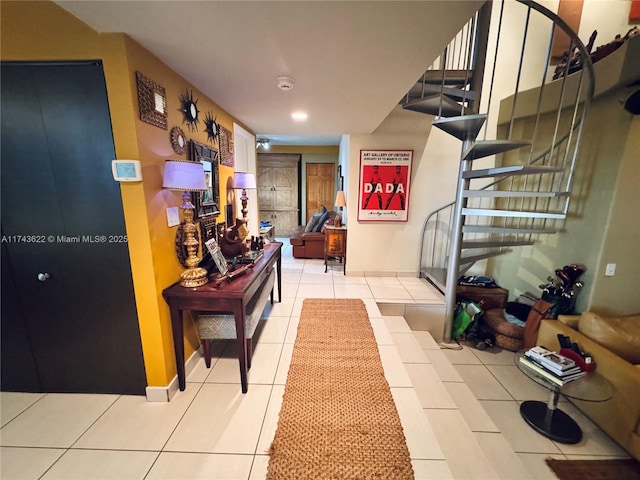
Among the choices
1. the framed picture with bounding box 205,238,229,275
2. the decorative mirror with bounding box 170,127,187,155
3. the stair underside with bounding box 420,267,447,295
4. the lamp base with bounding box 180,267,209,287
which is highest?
the decorative mirror with bounding box 170,127,187,155

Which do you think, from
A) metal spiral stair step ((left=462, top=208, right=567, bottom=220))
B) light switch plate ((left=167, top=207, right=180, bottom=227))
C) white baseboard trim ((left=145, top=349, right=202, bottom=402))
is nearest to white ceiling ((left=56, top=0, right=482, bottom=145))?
light switch plate ((left=167, top=207, right=180, bottom=227))

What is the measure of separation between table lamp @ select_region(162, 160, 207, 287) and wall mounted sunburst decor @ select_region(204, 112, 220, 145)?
0.75m

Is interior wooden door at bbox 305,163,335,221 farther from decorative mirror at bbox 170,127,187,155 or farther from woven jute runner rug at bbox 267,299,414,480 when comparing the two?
decorative mirror at bbox 170,127,187,155

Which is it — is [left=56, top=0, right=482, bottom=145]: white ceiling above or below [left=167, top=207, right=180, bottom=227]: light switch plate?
above

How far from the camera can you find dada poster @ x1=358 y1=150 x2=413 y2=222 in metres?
3.64

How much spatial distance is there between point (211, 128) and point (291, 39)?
1.24 metres

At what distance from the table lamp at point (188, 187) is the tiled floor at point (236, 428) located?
0.83 m

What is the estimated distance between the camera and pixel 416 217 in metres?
3.79

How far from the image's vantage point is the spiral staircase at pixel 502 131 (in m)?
2.02

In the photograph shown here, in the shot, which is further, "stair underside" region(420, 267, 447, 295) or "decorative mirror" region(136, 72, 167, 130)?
"stair underside" region(420, 267, 447, 295)

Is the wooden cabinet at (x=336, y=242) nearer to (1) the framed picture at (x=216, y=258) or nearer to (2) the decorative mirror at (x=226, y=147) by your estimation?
(2) the decorative mirror at (x=226, y=147)

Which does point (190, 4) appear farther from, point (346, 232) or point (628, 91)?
point (628, 91)

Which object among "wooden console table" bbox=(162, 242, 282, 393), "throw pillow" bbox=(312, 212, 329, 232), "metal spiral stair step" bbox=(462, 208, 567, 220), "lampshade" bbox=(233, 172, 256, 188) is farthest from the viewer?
"throw pillow" bbox=(312, 212, 329, 232)

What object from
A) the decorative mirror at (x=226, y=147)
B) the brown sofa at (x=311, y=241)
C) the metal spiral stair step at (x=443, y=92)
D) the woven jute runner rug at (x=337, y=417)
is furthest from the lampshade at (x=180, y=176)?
the brown sofa at (x=311, y=241)
